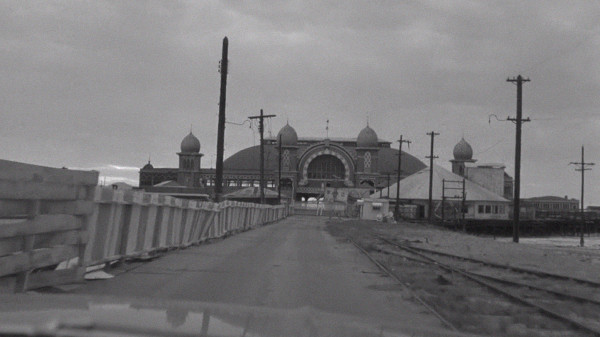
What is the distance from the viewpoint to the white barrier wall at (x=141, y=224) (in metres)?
10.7

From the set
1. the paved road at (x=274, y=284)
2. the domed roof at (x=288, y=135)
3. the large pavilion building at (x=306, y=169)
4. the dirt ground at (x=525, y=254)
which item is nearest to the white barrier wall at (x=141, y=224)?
the paved road at (x=274, y=284)

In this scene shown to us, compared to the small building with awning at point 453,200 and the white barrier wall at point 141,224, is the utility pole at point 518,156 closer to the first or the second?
the white barrier wall at point 141,224

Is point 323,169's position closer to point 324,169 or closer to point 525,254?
point 324,169

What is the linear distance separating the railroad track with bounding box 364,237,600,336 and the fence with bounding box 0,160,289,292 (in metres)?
4.88

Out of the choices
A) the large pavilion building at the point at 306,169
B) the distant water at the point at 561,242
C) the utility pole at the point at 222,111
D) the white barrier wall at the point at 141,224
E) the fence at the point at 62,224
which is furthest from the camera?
the large pavilion building at the point at 306,169

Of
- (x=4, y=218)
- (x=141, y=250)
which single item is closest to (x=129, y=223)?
(x=141, y=250)

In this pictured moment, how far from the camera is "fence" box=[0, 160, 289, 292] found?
7.52 metres

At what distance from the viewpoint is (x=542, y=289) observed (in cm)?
1220

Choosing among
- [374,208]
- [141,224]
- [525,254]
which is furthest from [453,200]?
[141,224]

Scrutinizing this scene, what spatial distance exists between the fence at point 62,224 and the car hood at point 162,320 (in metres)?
3.18

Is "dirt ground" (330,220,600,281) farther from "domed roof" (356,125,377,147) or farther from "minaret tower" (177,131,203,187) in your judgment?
"minaret tower" (177,131,203,187)

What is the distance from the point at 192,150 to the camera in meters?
136

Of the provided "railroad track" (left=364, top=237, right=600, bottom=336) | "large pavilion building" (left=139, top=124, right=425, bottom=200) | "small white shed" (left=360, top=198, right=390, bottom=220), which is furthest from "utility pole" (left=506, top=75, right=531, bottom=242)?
"large pavilion building" (left=139, top=124, right=425, bottom=200)

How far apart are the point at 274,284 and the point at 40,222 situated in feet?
12.8
